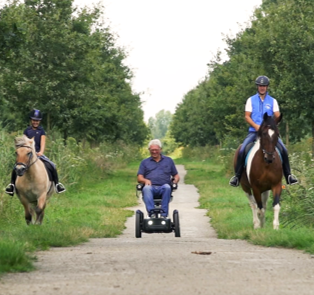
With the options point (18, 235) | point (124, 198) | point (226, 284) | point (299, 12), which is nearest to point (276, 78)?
point (299, 12)

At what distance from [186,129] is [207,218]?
65.1 metres

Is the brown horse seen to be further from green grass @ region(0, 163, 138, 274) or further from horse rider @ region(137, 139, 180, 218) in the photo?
green grass @ region(0, 163, 138, 274)

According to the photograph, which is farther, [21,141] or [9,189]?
[9,189]

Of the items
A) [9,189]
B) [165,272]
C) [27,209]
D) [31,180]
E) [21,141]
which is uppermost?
[21,141]

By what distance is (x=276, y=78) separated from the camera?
2898cm

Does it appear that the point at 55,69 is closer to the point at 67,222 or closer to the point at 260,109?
the point at 67,222

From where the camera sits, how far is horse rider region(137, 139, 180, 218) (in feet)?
46.2

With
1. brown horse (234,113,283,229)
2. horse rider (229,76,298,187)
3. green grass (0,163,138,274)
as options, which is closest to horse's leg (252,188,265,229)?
brown horse (234,113,283,229)

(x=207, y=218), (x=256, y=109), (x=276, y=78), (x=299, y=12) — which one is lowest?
(x=207, y=218)

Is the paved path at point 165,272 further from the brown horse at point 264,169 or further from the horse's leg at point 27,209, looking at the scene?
the horse's leg at point 27,209

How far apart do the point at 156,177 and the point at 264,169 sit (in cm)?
201

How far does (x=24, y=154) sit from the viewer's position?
14.5m

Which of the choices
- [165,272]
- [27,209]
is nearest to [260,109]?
[27,209]

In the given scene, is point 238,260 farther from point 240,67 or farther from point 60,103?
point 240,67
